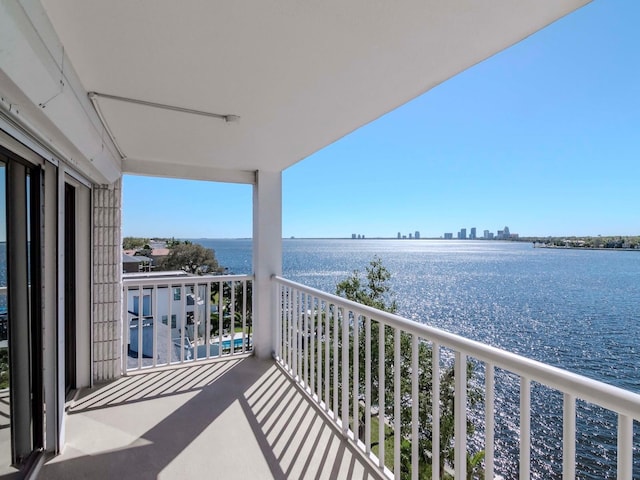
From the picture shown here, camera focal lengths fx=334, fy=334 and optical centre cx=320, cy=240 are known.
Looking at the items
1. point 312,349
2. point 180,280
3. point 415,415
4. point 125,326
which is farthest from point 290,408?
point 125,326

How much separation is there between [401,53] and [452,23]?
24cm

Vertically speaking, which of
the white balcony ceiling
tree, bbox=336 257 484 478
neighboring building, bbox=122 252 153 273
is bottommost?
tree, bbox=336 257 484 478

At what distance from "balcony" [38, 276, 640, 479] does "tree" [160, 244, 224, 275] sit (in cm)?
132

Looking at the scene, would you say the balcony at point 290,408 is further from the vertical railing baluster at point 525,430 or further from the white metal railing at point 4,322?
the white metal railing at point 4,322

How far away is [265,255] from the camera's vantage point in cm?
370

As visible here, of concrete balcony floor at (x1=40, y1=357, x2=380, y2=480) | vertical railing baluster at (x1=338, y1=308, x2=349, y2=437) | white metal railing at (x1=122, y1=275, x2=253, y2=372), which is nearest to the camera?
concrete balcony floor at (x1=40, y1=357, x2=380, y2=480)

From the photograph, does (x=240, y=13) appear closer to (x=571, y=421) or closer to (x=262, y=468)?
(x=571, y=421)

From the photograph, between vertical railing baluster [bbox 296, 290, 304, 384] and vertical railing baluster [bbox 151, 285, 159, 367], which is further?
vertical railing baluster [bbox 151, 285, 159, 367]

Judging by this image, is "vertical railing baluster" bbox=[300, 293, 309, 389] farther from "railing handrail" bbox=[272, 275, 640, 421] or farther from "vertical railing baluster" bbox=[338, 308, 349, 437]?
"railing handrail" bbox=[272, 275, 640, 421]

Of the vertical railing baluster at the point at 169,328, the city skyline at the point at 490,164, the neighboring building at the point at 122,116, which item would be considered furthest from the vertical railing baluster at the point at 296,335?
the vertical railing baluster at the point at 169,328

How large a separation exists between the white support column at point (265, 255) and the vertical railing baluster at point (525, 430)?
9.21 ft

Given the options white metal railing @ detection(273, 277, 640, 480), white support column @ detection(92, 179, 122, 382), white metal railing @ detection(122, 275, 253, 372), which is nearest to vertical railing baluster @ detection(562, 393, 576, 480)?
Answer: white metal railing @ detection(273, 277, 640, 480)

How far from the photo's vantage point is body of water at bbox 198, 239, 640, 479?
154 inches

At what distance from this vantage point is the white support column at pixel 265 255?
12.0ft
